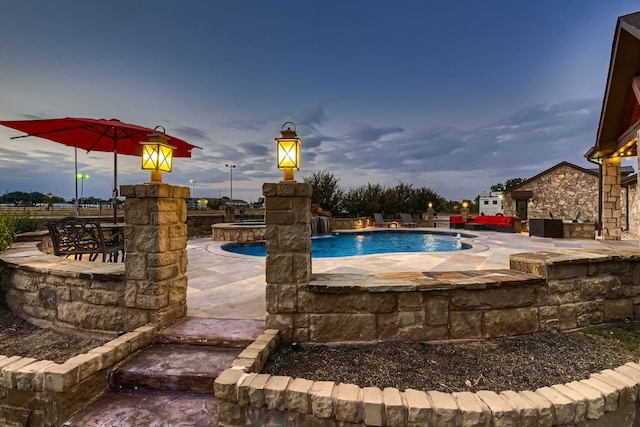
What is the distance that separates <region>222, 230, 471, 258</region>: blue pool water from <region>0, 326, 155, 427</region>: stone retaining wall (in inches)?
265

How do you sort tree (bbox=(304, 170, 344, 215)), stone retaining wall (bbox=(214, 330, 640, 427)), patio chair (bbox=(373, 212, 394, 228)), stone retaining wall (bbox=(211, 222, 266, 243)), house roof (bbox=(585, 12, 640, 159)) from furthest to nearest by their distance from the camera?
tree (bbox=(304, 170, 344, 215)) → patio chair (bbox=(373, 212, 394, 228)) → stone retaining wall (bbox=(211, 222, 266, 243)) → house roof (bbox=(585, 12, 640, 159)) → stone retaining wall (bbox=(214, 330, 640, 427))

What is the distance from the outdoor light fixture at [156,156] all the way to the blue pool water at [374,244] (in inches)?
240

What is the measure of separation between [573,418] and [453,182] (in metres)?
40.6

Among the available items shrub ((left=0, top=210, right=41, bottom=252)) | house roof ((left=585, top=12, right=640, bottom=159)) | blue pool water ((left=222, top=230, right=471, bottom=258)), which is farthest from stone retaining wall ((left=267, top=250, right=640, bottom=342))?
blue pool water ((left=222, top=230, right=471, bottom=258))

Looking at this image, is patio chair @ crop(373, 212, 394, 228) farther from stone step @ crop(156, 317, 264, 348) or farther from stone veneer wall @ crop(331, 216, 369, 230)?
stone step @ crop(156, 317, 264, 348)

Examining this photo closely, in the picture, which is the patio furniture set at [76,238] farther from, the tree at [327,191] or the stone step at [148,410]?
the tree at [327,191]

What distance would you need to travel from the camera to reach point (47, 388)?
6.67ft

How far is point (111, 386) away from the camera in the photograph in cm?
231

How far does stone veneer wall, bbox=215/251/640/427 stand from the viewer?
1723 mm

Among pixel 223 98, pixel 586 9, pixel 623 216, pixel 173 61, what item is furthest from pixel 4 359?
pixel 623 216

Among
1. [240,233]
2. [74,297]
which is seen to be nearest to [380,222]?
[240,233]

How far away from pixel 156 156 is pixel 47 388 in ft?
6.93

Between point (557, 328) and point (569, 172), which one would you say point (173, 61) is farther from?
point (569, 172)

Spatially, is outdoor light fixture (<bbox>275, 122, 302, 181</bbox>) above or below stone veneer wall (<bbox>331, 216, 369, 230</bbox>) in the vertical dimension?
above
